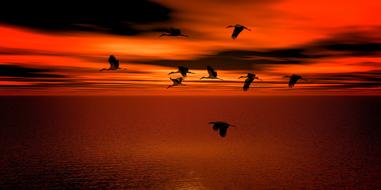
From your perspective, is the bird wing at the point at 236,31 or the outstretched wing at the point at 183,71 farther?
the outstretched wing at the point at 183,71

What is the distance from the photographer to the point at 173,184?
14350 centimetres

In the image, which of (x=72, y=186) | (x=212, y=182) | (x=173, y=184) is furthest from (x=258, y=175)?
(x=72, y=186)

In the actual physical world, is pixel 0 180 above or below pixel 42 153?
below

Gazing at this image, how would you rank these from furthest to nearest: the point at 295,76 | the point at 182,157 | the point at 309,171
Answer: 1. the point at 182,157
2. the point at 309,171
3. the point at 295,76

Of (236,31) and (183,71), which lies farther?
(183,71)

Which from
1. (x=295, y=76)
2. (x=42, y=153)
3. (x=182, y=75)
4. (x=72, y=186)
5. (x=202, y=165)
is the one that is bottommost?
(x=295, y=76)

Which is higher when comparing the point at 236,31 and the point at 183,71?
the point at 236,31

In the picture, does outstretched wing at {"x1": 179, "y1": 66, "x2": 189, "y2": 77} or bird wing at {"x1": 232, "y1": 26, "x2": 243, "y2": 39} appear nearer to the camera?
bird wing at {"x1": 232, "y1": 26, "x2": 243, "y2": 39}

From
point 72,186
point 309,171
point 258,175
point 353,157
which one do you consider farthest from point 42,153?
point 353,157

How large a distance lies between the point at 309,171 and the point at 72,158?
99.1 metres

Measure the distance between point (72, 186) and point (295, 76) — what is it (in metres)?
126

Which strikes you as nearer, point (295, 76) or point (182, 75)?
point (295, 76)

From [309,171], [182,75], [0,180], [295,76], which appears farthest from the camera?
[309,171]

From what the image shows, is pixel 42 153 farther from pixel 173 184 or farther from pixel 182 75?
pixel 182 75
